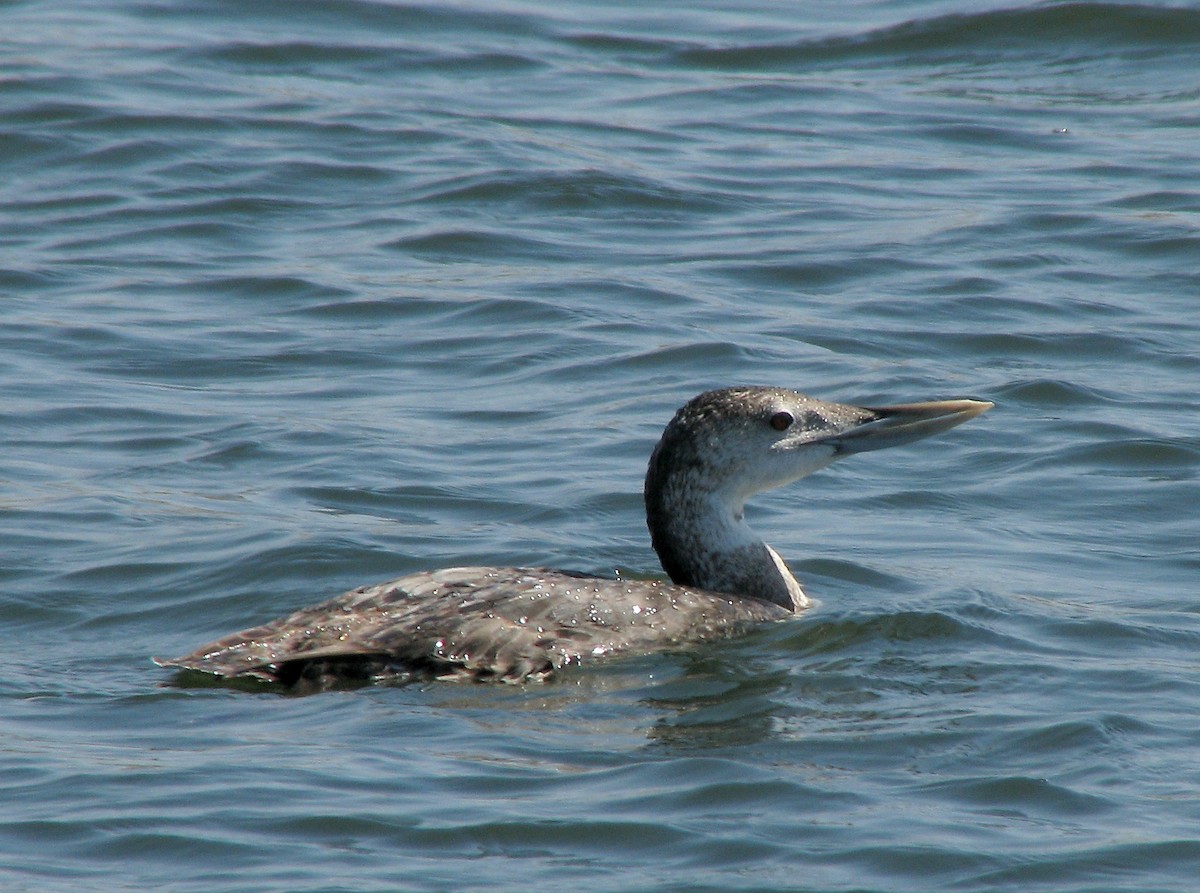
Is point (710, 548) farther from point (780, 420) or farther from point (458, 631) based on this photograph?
point (458, 631)

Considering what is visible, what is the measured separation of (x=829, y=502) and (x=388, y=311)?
3445 mm

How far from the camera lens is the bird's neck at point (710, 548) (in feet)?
26.4

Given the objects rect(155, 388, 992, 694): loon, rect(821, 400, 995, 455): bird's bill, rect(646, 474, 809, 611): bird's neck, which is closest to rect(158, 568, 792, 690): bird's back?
rect(155, 388, 992, 694): loon

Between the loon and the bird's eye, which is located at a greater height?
the bird's eye

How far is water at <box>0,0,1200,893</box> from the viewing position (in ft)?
19.4

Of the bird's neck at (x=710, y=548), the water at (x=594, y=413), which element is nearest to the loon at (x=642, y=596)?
the bird's neck at (x=710, y=548)

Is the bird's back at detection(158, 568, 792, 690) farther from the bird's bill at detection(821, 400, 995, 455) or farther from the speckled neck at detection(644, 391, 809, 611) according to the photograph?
the bird's bill at detection(821, 400, 995, 455)

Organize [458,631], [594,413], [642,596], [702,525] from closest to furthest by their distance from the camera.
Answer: [458,631] < [642,596] < [702,525] < [594,413]

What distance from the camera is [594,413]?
34.3 feet

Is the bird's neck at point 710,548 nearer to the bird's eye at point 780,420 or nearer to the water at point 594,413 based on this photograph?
the water at point 594,413

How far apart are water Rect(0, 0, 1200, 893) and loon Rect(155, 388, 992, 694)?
0.13m

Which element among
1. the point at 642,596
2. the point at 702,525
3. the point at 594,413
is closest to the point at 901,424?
the point at 702,525

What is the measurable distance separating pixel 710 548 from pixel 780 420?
0.53 meters

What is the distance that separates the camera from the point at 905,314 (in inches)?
467
